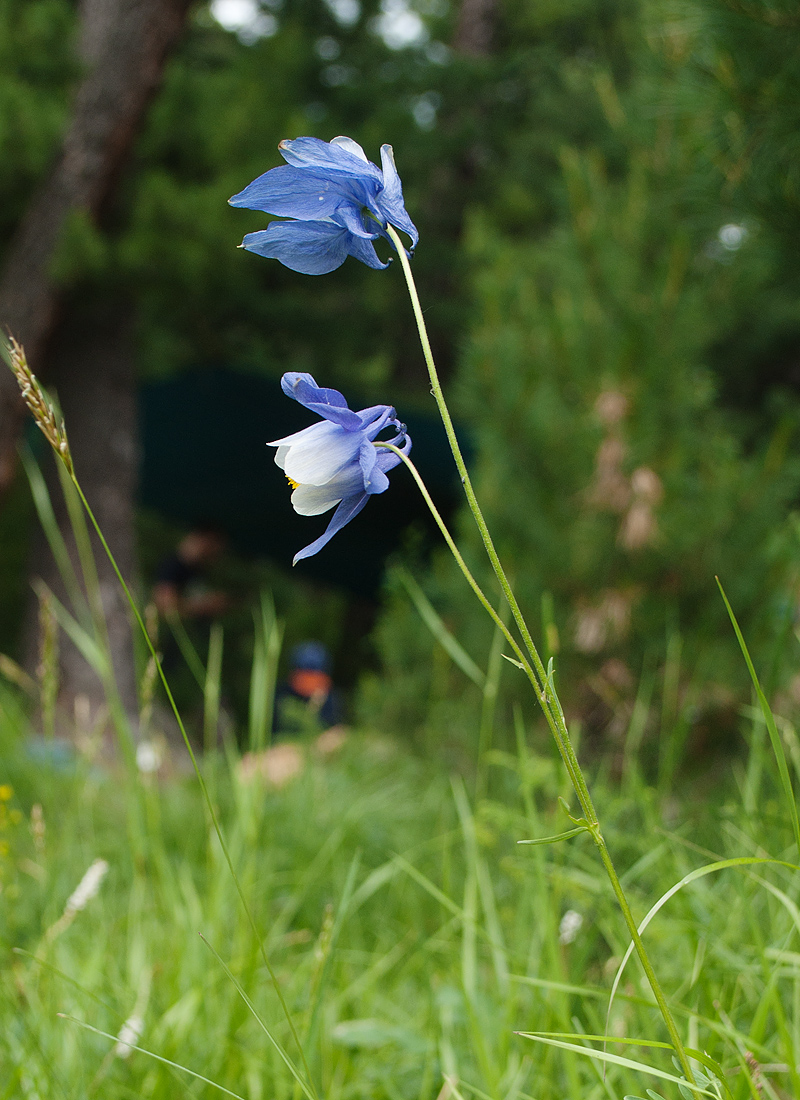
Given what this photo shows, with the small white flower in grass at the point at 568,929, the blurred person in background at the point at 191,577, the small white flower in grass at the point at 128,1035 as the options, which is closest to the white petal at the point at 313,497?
the small white flower in grass at the point at 128,1035

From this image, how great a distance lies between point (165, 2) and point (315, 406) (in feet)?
14.0

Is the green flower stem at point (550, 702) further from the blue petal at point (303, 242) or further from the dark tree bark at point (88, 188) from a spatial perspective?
the dark tree bark at point (88, 188)

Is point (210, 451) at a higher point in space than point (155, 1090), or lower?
lower

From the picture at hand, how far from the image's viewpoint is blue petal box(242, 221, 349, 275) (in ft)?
1.75

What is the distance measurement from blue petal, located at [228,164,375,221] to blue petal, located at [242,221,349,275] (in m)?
0.01

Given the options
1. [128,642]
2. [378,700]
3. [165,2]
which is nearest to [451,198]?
[165,2]

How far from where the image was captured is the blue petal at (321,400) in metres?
0.52

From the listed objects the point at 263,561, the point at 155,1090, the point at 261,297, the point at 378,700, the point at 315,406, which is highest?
the point at 315,406

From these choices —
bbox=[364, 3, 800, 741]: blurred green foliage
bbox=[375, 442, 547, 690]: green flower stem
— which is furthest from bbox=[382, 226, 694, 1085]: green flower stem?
bbox=[364, 3, 800, 741]: blurred green foliage

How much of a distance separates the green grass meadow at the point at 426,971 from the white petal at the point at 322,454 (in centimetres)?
29

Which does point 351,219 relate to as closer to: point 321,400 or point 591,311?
point 321,400

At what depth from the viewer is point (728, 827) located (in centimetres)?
109

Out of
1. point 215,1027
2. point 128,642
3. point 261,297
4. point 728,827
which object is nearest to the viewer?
point 215,1027

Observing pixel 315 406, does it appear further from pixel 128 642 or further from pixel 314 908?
pixel 128 642
